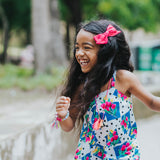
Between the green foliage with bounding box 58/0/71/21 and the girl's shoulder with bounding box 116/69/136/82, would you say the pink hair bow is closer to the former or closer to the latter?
the girl's shoulder with bounding box 116/69/136/82

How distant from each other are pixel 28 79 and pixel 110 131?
23.8ft

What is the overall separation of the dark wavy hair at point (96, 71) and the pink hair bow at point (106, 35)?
27mm

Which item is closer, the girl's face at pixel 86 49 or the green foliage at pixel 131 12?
the girl's face at pixel 86 49

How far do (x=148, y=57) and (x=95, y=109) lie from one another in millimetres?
9201

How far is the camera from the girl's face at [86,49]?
6.85 feet

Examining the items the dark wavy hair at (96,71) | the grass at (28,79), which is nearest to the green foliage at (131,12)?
the grass at (28,79)

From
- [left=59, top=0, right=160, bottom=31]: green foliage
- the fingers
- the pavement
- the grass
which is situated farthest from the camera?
[left=59, top=0, right=160, bottom=31]: green foliage

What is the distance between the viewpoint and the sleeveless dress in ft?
6.69

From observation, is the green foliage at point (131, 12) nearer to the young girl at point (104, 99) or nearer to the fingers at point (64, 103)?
the young girl at point (104, 99)

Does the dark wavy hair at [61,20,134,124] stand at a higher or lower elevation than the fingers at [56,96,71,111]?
higher

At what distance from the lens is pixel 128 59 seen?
2.27 meters

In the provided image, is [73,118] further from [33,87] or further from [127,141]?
[33,87]

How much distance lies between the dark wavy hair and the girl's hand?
137 millimetres

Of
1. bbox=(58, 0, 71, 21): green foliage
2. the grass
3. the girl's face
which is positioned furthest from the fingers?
bbox=(58, 0, 71, 21): green foliage
